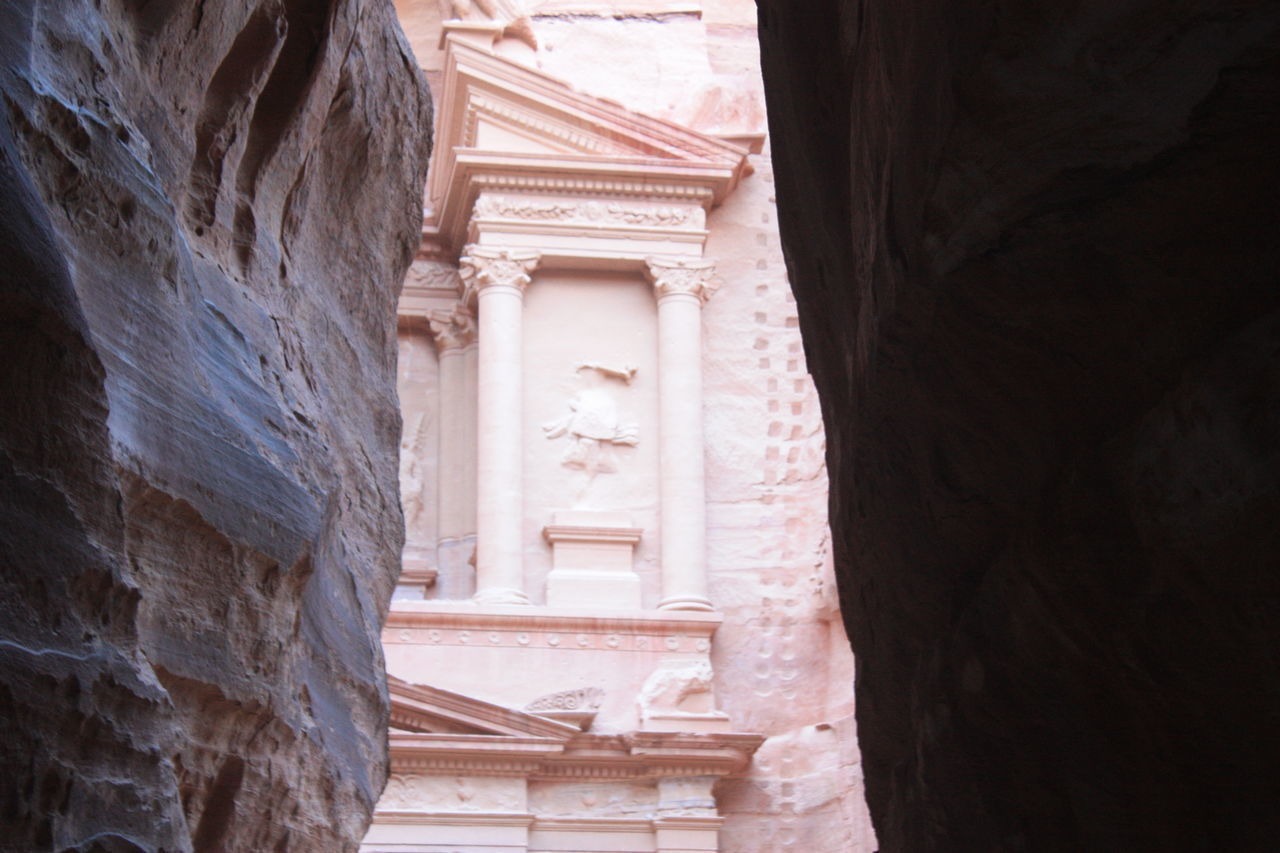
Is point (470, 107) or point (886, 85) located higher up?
point (470, 107)

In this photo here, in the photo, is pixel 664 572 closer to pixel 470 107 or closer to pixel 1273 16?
pixel 470 107

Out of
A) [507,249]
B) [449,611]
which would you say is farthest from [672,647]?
[507,249]

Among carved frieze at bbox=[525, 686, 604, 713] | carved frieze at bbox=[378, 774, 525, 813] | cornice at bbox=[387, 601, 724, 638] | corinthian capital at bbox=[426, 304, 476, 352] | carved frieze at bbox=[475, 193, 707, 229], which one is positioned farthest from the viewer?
corinthian capital at bbox=[426, 304, 476, 352]

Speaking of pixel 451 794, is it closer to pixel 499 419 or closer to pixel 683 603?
pixel 683 603

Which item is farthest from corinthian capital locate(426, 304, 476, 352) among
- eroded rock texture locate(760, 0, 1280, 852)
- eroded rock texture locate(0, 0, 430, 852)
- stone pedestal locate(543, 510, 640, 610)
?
eroded rock texture locate(760, 0, 1280, 852)

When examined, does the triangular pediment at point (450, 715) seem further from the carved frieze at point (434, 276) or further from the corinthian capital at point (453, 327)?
the carved frieze at point (434, 276)

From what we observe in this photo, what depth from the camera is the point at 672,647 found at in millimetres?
15461

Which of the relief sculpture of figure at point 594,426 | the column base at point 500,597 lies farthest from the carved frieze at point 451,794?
the relief sculpture of figure at point 594,426

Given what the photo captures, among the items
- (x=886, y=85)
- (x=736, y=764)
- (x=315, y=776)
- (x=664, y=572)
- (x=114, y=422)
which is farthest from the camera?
(x=664, y=572)

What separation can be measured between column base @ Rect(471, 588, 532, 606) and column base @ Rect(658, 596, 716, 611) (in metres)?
1.16

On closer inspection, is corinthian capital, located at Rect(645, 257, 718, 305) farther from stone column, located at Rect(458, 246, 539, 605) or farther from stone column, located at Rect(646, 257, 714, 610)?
stone column, located at Rect(458, 246, 539, 605)

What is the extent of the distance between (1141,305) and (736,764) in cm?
1280

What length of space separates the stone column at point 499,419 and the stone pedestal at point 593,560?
311mm

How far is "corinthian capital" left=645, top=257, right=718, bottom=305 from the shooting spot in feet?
55.0
